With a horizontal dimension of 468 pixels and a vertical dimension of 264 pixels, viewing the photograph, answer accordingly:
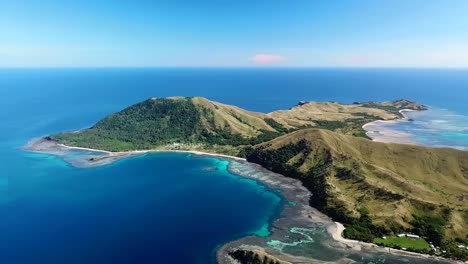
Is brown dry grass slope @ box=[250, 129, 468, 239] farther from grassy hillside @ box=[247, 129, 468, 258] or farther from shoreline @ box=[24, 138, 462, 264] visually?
shoreline @ box=[24, 138, 462, 264]

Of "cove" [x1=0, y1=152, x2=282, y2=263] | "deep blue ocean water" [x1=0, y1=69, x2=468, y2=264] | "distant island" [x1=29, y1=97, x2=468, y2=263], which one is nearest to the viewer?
"cove" [x1=0, y1=152, x2=282, y2=263]

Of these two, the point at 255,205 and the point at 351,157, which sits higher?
the point at 351,157

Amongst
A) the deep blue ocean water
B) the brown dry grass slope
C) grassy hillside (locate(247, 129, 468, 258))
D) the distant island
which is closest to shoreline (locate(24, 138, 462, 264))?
the distant island

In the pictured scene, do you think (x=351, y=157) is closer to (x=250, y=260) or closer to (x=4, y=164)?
(x=250, y=260)

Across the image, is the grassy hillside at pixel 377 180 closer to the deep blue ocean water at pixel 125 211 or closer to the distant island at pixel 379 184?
the distant island at pixel 379 184

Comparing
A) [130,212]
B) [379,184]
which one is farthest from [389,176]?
[130,212]

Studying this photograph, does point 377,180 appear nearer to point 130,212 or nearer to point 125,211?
point 130,212

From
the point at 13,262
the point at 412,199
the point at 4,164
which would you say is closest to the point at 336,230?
the point at 412,199

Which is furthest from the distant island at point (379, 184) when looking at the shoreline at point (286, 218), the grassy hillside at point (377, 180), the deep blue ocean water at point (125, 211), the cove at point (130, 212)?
the deep blue ocean water at point (125, 211)
